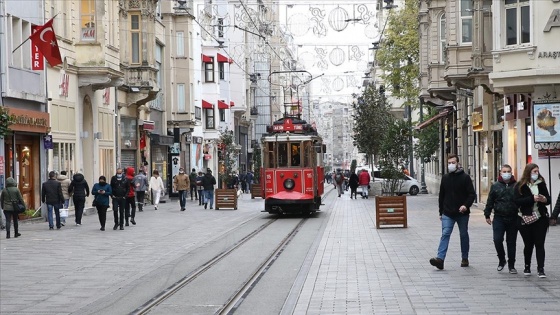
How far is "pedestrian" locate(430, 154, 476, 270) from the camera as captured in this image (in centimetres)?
1644

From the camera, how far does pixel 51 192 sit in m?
28.4

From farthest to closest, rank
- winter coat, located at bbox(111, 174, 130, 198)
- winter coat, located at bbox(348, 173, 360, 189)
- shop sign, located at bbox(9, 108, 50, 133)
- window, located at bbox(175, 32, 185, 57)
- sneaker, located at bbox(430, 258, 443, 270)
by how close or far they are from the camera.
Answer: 1. window, located at bbox(175, 32, 185, 57)
2. winter coat, located at bbox(348, 173, 360, 189)
3. shop sign, located at bbox(9, 108, 50, 133)
4. winter coat, located at bbox(111, 174, 130, 198)
5. sneaker, located at bbox(430, 258, 443, 270)

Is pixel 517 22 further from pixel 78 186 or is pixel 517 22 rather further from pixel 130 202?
pixel 78 186

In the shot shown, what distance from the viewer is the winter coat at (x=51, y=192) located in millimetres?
28328

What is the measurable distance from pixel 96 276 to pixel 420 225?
13.8 metres

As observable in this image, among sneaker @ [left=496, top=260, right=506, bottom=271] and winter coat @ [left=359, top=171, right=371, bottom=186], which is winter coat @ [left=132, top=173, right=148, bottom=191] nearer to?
winter coat @ [left=359, top=171, right=371, bottom=186]

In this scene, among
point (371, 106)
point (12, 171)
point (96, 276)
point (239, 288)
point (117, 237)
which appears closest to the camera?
point (239, 288)

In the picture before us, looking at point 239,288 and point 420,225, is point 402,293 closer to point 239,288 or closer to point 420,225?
point 239,288

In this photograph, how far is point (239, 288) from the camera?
14859 millimetres

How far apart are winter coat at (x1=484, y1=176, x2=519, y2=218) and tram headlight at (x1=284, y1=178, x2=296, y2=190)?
19085 millimetres

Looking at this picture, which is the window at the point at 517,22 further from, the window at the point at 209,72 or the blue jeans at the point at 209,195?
the window at the point at 209,72

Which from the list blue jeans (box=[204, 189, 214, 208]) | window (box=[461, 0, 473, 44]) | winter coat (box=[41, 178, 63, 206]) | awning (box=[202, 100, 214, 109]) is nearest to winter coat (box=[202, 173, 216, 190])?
blue jeans (box=[204, 189, 214, 208])

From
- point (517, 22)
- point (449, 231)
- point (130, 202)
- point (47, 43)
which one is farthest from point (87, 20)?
point (449, 231)

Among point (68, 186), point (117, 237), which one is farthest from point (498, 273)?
point (68, 186)
